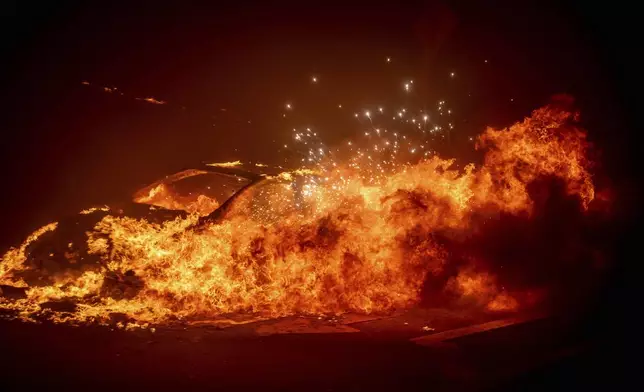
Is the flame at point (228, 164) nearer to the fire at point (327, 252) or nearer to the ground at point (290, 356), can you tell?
the fire at point (327, 252)

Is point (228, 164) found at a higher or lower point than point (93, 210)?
higher

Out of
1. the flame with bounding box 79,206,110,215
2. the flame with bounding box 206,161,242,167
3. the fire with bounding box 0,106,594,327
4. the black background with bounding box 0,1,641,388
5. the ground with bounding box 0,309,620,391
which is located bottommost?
the ground with bounding box 0,309,620,391

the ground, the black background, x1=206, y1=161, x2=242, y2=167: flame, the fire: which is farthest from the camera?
x1=206, y1=161, x2=242, y2=167: flame

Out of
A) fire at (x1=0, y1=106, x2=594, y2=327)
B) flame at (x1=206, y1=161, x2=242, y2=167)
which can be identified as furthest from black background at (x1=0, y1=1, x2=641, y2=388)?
fire at (x1=0, y1=106, x2=594, y2=327)

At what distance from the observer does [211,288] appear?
859cm

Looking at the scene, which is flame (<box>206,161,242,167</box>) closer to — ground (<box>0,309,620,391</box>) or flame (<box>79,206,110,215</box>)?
flame (<box>79,206,110,215</box>)

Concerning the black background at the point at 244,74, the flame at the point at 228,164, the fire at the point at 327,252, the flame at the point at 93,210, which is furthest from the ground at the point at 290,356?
the flame at the point at 228,164

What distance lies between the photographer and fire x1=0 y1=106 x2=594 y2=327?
8539 mm

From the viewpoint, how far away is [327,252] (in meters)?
9.49

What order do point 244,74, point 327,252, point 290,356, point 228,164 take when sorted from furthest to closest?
point 228,164
point 244,74
point 327,252
point 290,356

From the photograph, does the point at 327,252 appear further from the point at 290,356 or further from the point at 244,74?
the point at 244,74

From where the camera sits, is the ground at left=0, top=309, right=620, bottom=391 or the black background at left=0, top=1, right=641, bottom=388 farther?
the black background at left=0, top=1, right=641, bottom=388

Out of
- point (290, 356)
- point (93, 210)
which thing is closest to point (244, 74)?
point (93, 210)

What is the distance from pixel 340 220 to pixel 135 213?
17.3ft
